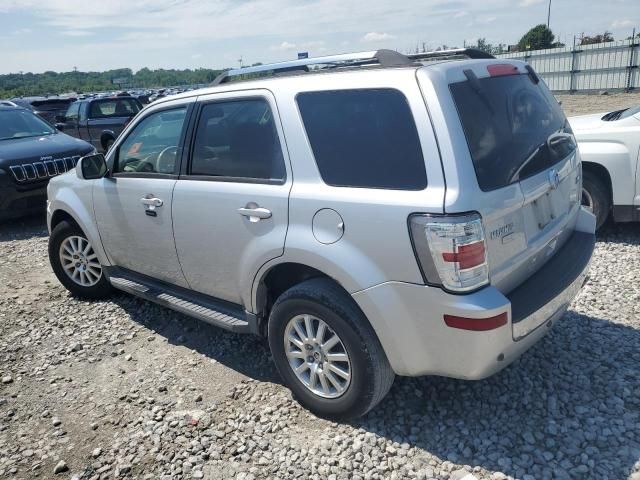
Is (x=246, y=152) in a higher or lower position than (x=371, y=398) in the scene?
higher

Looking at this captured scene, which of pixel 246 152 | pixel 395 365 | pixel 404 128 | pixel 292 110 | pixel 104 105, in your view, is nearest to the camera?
pixel 404 128

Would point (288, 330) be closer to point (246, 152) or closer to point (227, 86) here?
point (246, 152)

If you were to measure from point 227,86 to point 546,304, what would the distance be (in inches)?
93.5

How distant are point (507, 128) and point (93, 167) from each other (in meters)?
3.17

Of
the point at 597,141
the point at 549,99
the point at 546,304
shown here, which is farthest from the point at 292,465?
the point at 597,141

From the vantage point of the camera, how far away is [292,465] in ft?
9.46

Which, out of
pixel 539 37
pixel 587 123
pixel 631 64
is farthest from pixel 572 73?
pixel 539 37

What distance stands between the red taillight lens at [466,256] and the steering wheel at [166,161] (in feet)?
7.24

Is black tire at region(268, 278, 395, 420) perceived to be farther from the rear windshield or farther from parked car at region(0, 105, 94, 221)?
parked car at region(0, 105, 94, 221)

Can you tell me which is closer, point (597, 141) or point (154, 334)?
point (154, 334)

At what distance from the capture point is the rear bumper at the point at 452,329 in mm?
2510

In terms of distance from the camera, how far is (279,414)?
10.8 ft

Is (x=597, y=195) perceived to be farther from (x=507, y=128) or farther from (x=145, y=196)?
(x=145, y=196)

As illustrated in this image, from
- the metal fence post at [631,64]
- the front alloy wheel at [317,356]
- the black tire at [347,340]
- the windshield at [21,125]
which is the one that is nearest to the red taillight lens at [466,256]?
the black tire at [347,340]
